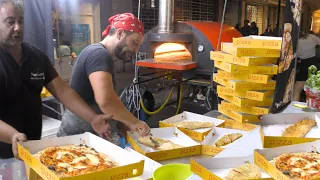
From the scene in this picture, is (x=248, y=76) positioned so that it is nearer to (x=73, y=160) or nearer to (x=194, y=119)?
(x=194, y=119)

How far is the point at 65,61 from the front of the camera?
714cm

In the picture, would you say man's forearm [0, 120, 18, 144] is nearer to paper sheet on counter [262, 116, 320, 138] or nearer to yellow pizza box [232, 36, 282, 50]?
paper sheet on counter [262, 116, 320, 138]

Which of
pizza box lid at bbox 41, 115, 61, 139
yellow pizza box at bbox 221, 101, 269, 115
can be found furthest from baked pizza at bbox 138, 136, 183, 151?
pizza box lid at bbox 41, 115, 61, 139

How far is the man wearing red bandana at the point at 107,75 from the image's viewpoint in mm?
1838

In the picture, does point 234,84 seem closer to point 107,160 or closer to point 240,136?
point 240,136

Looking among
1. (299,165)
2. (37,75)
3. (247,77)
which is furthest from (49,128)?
(299,165)

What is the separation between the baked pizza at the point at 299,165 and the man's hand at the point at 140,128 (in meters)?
0.71

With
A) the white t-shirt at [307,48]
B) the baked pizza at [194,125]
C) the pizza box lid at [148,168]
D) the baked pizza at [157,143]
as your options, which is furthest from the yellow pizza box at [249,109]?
the white t-shirt at [307,48]

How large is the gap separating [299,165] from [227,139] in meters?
0.55

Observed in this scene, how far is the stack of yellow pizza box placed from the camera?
2.16 m

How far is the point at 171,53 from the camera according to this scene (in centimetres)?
527

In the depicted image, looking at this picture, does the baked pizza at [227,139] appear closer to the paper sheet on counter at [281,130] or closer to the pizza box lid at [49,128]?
the paper sheet on counter at [281,130]

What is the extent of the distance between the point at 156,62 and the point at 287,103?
231cm

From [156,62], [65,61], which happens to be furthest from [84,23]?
[156,62]
